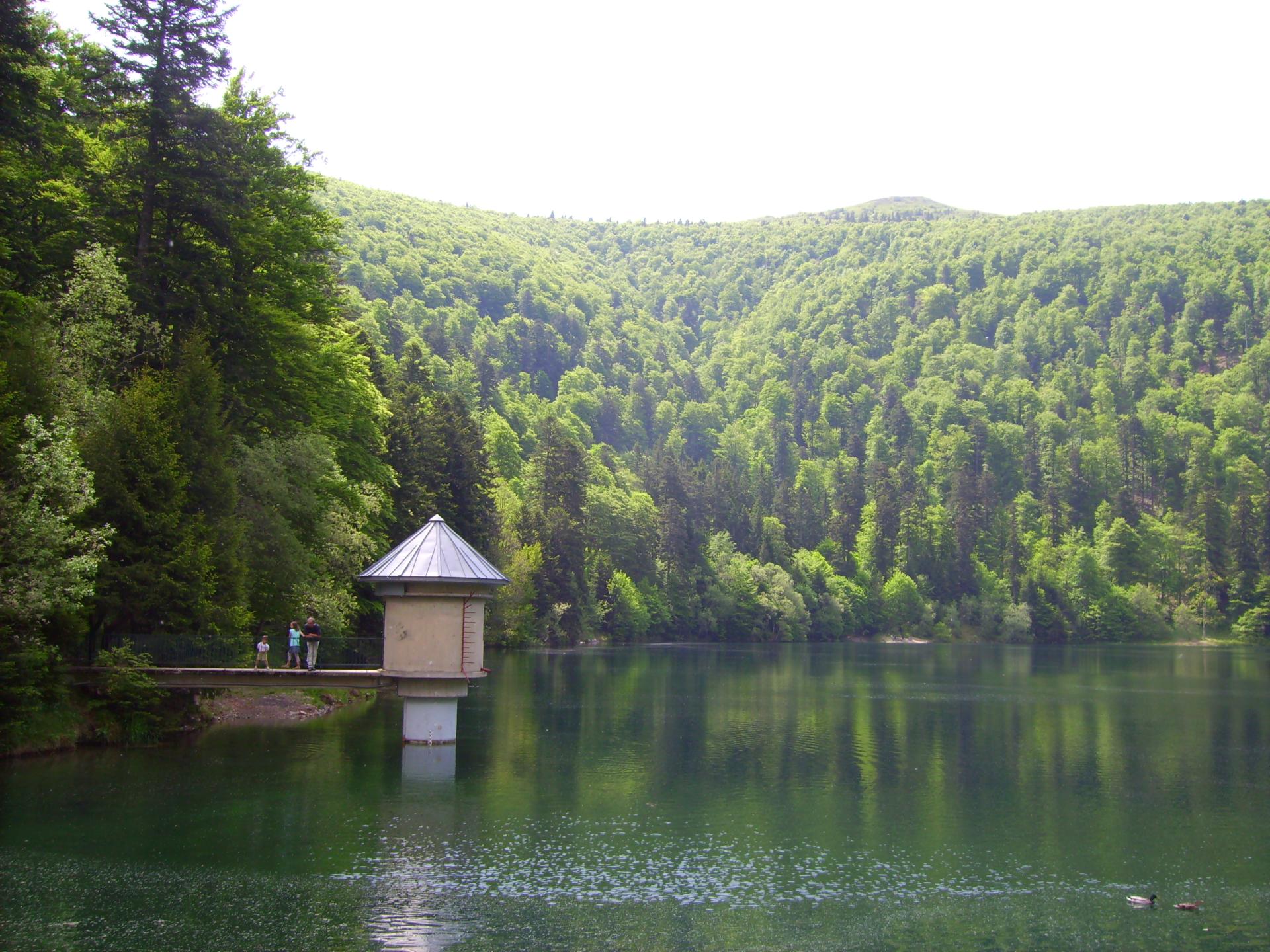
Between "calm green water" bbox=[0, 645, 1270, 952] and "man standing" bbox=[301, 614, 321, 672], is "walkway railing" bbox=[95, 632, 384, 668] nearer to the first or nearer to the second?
"man standing" bbox=[301, 614, 321, 672]

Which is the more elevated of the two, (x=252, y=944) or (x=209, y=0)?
(x=209, y=0)

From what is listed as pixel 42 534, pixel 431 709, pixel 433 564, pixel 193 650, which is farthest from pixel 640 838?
pixel 42 534

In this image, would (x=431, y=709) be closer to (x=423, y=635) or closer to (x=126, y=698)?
(x=423, y=635)

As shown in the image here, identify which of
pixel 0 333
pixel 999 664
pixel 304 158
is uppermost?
pixel 304 158

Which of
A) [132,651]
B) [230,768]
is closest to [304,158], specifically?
[132,651]

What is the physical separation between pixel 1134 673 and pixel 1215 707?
91.1 feet

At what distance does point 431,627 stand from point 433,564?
6.14ft

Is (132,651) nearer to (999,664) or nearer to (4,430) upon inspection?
(4,430)

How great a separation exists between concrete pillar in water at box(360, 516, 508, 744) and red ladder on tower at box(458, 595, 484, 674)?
20 mm

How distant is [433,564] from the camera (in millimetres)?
36656

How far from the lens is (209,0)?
138 feet

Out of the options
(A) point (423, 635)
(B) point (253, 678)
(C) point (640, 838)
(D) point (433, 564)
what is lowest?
(C) point (640, 838)

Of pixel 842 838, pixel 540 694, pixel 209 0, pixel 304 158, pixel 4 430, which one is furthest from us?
pixel 540 694

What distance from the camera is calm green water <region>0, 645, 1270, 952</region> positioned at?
20125 millimetres
